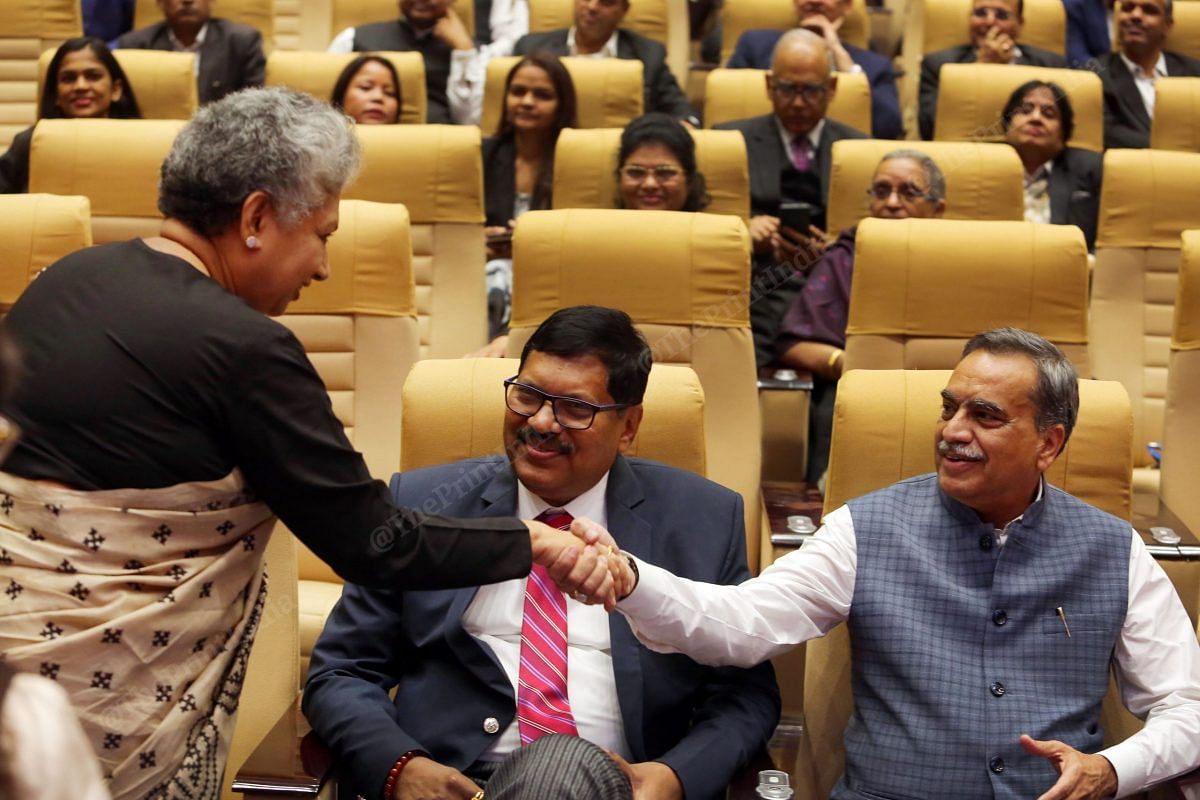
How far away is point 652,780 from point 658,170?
1.96 m

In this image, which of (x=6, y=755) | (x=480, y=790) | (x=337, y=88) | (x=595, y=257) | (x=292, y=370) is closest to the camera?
(x=6, y=755)

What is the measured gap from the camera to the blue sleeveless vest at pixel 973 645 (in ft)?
6.03

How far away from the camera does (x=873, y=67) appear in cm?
491

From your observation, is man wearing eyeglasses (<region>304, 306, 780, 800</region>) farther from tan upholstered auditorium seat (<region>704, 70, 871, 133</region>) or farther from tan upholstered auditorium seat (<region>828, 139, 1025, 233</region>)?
tan upholstered auditorium seat (<region>704, 70, 871, 133</region>)

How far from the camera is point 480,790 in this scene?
178 cm

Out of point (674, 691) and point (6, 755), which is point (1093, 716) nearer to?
point (674, 691)

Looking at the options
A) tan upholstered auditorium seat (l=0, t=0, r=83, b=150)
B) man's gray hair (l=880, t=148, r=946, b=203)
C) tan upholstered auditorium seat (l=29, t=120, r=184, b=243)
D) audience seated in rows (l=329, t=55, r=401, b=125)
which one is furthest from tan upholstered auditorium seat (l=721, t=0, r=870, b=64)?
tan upholstered auditorium seat (l=29, t=120, r=184, b=243)

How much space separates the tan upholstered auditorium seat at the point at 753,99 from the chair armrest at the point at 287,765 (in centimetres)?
293

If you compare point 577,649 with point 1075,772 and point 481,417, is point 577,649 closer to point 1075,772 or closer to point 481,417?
point 481,417

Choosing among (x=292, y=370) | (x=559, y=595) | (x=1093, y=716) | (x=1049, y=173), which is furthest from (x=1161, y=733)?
(x=1049, y=173)

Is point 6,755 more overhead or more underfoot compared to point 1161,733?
more overhead

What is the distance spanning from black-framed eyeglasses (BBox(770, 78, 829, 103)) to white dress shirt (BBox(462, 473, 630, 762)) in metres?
2.41

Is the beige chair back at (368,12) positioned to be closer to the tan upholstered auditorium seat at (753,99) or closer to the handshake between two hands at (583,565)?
the tan upholstered auditorium seat at (753,99)

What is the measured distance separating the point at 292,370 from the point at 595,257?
1.25m
